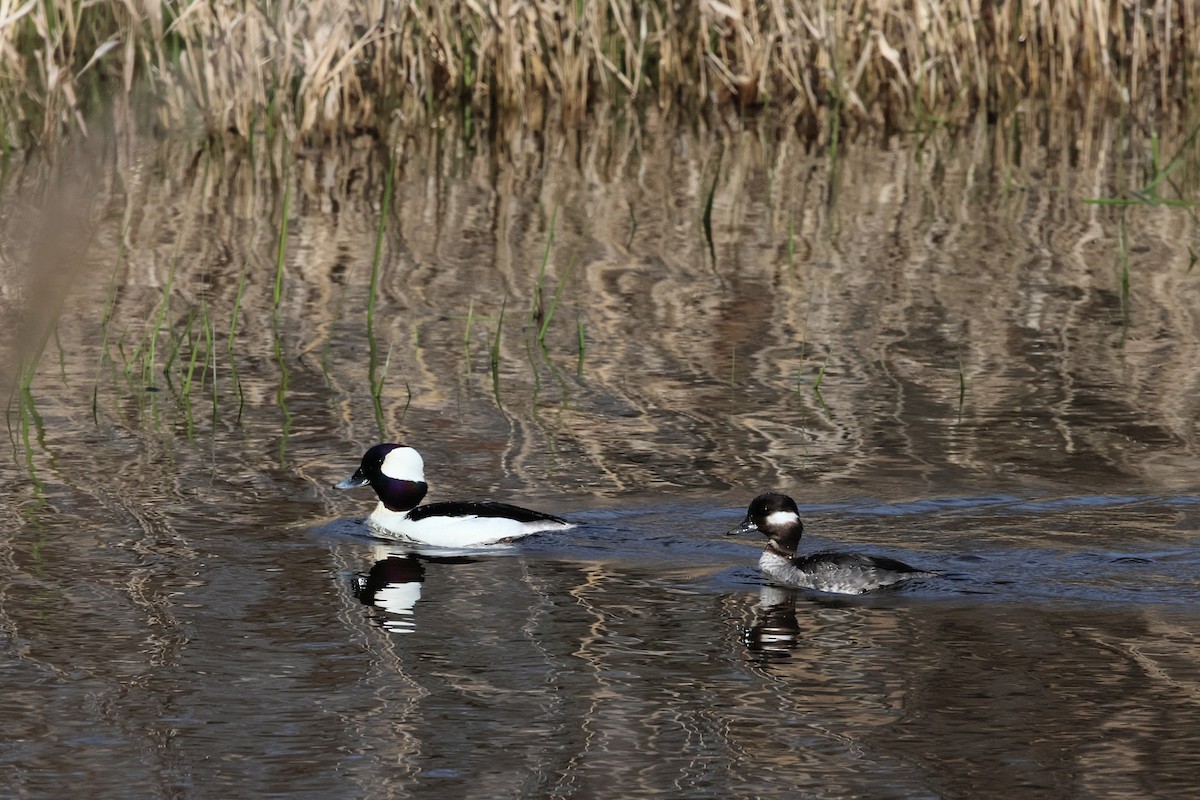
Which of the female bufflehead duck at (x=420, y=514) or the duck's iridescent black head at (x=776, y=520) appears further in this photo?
the female bufflehead duck at (x=420, y=514)

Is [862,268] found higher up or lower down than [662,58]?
lower down

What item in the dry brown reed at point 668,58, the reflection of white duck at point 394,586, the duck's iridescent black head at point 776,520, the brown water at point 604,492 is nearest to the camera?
the brown water at point 604,492

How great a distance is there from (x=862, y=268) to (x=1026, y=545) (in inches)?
180

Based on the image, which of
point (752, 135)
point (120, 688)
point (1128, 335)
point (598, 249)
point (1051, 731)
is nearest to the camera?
point (1051, 731)

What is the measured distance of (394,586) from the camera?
527 centimetres

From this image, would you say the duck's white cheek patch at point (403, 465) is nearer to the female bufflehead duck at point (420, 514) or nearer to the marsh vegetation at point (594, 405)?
the female bufflehead duck at point (420, 514)

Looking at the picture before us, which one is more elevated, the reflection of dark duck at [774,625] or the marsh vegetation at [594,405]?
the marsh vegetation at [594,405]

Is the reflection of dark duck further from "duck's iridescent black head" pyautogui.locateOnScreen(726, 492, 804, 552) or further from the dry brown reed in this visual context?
the dry brown reed

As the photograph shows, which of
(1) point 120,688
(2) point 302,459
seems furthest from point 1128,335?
(1) point 120,688

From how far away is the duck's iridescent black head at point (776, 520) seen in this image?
5398 millimetres

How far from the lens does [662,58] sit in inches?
597

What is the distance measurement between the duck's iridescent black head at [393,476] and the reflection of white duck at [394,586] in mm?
187

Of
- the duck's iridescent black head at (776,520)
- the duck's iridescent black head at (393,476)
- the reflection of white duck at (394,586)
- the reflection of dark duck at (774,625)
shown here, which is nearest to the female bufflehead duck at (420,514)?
the duck's iridescent black head at (393,476)

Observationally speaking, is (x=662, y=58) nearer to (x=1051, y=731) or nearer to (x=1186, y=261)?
(x=1186, y=261)
